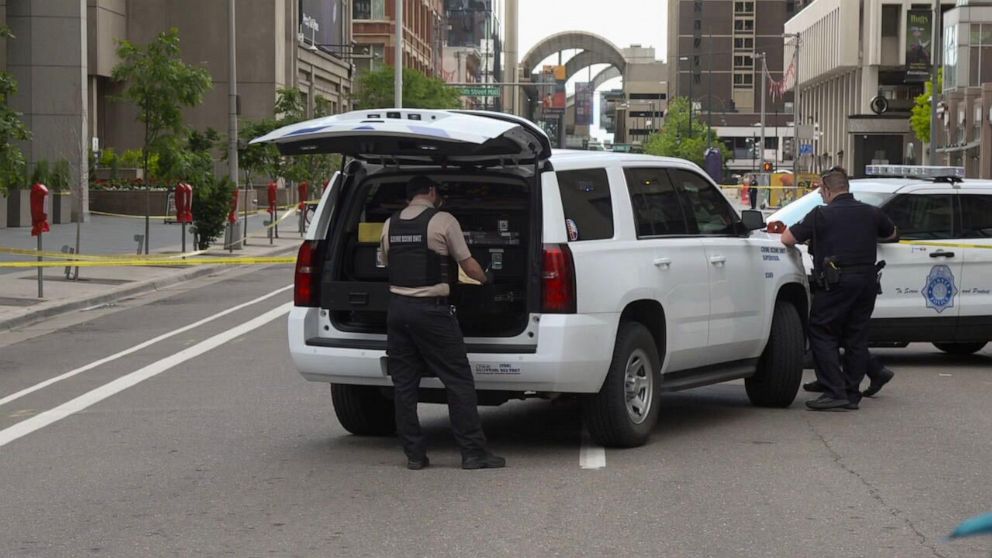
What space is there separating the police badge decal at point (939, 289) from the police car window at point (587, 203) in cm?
600

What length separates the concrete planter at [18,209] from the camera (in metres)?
43.4

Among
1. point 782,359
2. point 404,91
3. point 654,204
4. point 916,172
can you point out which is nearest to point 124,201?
point 404,91

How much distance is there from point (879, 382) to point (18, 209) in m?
34.8

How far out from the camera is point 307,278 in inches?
416

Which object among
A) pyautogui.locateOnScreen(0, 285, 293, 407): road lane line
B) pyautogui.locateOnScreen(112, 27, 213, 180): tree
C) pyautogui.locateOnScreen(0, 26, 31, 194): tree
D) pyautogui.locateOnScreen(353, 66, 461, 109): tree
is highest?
pyautogui.locateOnScreen(353, 66, 461, 109): tree

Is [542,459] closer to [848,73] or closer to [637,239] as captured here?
Answer: [637,239]

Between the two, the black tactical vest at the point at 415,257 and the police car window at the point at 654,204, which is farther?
the police car window at the point at 654,204

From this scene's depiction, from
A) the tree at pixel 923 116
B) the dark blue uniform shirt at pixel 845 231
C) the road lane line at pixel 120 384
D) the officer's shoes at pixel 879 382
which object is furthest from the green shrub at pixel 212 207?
the tree at pixel 923 116

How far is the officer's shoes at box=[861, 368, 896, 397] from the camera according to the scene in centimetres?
1290

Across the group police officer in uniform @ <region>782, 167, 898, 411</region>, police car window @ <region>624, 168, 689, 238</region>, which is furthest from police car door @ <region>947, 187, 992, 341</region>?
police car window @ <region>624, 168, 689, 238</region>

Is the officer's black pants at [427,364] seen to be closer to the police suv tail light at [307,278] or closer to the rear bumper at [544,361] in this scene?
the rear bumper at [544,361]

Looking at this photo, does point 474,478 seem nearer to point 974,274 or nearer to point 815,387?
point 815,387

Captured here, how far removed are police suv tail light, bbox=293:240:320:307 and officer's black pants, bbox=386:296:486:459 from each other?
1013 millimetres

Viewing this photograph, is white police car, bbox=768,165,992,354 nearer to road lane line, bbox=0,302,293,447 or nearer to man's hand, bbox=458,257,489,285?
road lane line, bbox=0,302,293,447
